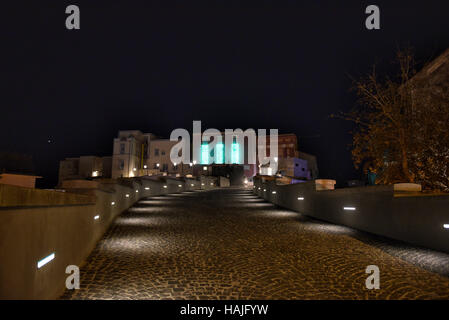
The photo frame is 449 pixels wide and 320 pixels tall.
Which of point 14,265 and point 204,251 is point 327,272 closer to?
point 204,251

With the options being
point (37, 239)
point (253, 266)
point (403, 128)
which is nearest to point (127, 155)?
point (403, 128)

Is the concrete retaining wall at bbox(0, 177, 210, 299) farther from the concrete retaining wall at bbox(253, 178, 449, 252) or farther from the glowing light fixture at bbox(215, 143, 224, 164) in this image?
the glowing light fixture at bbox(215, 143, 224, 164)

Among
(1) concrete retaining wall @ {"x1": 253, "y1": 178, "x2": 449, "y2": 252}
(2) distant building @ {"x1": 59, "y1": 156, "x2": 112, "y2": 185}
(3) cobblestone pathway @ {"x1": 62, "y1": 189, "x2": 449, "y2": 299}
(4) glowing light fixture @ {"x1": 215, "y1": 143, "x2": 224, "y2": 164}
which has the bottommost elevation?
(3) cobblestone pathway @ {"x1": 62, "y1": 189, "x2": 449, "y2": 299}

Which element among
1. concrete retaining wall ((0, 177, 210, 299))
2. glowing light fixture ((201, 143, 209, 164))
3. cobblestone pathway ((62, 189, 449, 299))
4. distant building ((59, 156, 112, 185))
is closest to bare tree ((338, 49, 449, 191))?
cobblestone pathway ((62, 189, 449, 299))

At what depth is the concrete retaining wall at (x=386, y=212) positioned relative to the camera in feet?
24.0

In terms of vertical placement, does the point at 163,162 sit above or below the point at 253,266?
above

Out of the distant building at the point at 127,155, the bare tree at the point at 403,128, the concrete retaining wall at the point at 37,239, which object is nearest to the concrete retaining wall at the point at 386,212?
the bare tree at the point at 403,128

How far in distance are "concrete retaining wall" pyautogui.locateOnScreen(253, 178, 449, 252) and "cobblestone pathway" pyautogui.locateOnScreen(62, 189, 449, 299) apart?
591 millimetres

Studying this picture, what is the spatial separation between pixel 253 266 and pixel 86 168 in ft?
241

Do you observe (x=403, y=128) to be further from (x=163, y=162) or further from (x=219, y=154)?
(x=163, y=162)

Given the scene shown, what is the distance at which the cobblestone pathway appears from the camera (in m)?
4.48

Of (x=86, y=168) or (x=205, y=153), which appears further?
(x=86, y=168)

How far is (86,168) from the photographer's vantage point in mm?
70750

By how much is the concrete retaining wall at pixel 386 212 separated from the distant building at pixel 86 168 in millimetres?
66641
